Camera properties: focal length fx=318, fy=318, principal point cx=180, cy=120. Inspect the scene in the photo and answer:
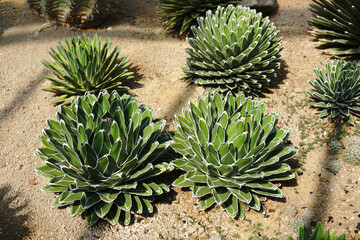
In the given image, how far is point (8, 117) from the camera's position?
4.08m

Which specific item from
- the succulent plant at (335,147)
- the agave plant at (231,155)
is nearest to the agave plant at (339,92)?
the succulent plant at (335,147)

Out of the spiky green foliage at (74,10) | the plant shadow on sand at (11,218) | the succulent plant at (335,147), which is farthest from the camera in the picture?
the spiky green foliage at (74,10)

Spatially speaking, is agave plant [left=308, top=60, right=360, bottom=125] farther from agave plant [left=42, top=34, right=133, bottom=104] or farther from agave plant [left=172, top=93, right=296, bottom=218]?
agave plant [left=42, top=34, right=133, bottom=104]

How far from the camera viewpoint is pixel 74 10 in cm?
535

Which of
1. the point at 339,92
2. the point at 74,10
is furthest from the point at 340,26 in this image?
the point at 74,10

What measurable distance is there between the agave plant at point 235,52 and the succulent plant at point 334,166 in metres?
1.22

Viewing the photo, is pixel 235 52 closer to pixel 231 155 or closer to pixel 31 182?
pixel 231 155

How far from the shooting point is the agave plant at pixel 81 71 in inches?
152

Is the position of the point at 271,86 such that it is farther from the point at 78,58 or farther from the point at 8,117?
the point at 8,117

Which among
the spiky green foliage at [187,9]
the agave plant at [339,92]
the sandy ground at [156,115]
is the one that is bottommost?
the sandy ground at [156,115]

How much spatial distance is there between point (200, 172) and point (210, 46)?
1.70 m

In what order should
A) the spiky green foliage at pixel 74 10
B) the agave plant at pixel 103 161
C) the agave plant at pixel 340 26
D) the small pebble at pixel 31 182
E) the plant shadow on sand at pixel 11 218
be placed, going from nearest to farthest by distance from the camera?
1. the agave plant at pixel 103 161
2. the plant shadow on sand at pixel 11 218
3. the small pebble at pixel 31 182
4. the agave plant at pixel 340 26
5. the spiky green foliage at pixel 74 10

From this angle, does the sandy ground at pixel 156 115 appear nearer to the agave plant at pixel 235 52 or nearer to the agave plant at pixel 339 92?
the agave plant at pixel 339 92

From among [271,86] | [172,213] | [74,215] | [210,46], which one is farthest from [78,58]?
[271,86]
